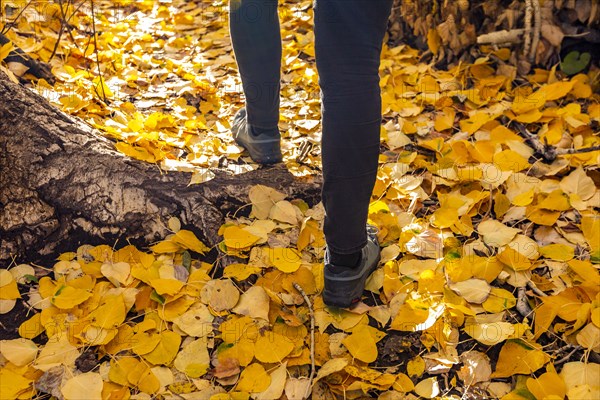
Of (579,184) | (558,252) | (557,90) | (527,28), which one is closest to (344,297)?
(558,252)

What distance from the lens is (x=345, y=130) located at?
1.15m

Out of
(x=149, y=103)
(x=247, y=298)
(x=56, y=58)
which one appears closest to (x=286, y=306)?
(x=247, y=298)

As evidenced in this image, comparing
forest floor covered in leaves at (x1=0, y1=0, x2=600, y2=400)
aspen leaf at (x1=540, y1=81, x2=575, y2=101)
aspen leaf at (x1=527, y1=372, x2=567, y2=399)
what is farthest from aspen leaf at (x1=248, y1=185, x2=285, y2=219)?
aspen leaf at (x1=540, y1=81, x2=575, y2=101)

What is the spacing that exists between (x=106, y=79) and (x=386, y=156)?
1244 millimetres

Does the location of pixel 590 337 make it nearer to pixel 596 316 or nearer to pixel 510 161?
pixel 596 316

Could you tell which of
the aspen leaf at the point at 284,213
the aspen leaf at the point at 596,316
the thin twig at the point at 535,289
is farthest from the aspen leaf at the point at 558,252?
the aspen leaf at the point at 284,213

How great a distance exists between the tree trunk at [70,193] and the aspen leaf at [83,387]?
1.41 ft

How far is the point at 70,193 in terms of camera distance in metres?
1.51

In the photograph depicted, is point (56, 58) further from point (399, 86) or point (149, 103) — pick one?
point (399, 86)

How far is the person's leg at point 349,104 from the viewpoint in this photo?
106cm

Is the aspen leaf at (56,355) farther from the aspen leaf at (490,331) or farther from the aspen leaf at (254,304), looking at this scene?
the aspen leaf at (490,331)

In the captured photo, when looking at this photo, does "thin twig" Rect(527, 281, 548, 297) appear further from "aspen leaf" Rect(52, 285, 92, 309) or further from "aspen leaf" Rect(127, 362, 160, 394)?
"aspen leaf" Rect(52, 285, 92, 309)

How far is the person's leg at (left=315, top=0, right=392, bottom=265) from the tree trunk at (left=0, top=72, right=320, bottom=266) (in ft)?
1.42

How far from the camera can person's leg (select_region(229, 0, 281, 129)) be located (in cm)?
A: 158
